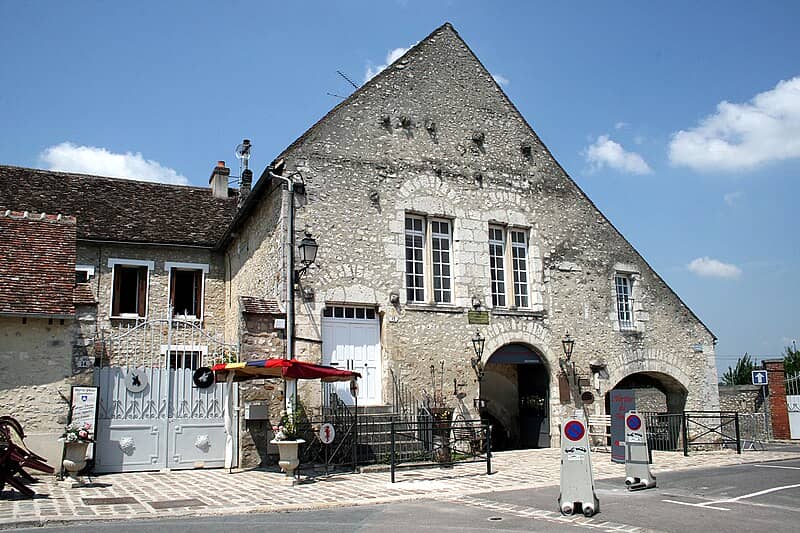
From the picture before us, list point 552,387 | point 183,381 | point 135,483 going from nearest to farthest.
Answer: point 135,483 < point 183,381 < point 552,387

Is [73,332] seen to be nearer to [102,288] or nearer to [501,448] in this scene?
[102,288]

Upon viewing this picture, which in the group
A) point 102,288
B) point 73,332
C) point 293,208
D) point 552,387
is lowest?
point 552,387

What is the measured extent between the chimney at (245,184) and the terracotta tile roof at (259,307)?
7.93 meters

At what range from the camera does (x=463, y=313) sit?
51.2 feet

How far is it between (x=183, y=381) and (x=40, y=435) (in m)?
2.56

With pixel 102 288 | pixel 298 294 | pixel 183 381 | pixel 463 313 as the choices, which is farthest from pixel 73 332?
pixel 463 313

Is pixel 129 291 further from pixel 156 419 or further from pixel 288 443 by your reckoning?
pixel 288 443

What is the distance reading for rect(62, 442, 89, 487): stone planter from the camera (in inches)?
427

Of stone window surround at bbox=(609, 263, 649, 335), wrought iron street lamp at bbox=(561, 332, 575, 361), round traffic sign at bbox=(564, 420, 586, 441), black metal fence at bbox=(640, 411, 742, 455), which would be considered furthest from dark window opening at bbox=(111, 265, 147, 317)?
black metal fence at bbox=(640, 411, 742, 455)

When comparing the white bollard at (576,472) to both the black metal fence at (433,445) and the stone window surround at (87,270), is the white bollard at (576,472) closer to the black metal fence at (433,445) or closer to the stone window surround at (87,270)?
the black metal fence at (433,445)

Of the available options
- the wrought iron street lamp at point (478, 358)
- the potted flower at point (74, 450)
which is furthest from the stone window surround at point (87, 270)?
the wrought iron street lamp at point (478, 358)

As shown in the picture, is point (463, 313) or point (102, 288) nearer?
point (463, 313)

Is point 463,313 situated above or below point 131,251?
below

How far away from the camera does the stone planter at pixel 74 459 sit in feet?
35.6
